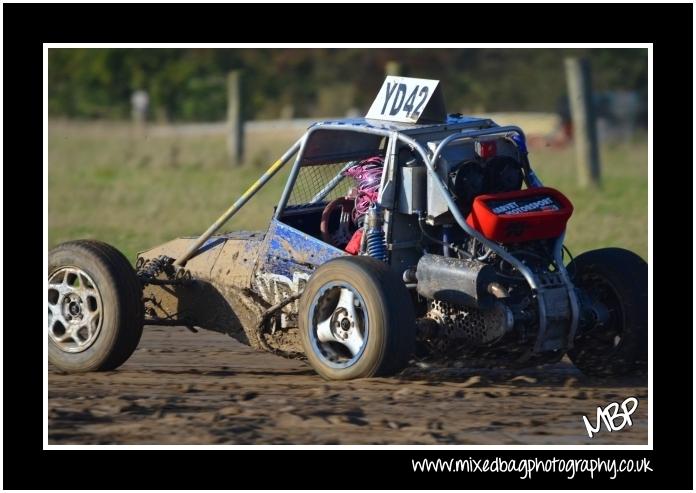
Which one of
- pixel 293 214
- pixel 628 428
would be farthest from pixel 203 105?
pixel 628 428

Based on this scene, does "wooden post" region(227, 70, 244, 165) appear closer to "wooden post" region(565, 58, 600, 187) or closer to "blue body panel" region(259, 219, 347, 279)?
"wooden post" region(565, 58, 600, 187)

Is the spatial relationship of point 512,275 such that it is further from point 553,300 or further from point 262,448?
point 262,448

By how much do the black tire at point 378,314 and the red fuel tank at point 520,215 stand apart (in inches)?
24.5

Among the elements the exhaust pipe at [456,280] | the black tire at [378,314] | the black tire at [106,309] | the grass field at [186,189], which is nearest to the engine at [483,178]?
the exhaust pipe at [456,280]

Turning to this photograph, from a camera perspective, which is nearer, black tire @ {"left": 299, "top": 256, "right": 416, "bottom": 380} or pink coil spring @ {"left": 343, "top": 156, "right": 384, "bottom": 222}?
black tire @ {"left": 299, "top": 256, "right": 416, "bottom": 380}

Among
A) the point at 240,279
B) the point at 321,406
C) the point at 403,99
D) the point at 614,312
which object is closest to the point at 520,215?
the point at 614,312

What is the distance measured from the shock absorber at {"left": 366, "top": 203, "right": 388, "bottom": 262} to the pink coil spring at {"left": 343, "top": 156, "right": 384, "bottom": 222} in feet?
1.09

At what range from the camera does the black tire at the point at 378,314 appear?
813 cm

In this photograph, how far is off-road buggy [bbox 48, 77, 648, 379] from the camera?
8406 mm

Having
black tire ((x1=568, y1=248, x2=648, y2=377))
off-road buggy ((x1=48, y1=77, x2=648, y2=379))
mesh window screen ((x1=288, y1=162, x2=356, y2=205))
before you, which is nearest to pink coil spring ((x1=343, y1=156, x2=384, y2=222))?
off-road buggy ((x1=48, y1=77, x2=648, y2=379))

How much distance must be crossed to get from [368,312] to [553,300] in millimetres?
1108

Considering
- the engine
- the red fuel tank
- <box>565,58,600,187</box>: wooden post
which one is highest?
<box>565,58,600,187</box>: wooden post

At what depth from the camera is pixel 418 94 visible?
361 inches

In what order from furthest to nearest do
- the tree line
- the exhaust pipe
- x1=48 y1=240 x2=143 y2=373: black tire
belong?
the tree line
x1=48 y1=240 x2=143 y2=373: black tire
the exhaust pipe
